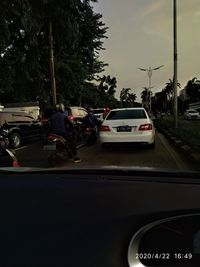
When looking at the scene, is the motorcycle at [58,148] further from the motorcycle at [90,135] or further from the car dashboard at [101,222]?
the car dashboard at [101,222]

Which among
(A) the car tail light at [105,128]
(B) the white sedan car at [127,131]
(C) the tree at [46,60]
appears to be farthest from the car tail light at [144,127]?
(C) the tree at [46,60]

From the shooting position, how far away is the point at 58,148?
13.5 m

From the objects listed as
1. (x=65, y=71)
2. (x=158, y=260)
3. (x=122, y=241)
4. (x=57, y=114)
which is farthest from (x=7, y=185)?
(x=65, y=71)

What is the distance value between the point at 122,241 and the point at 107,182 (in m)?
0.39

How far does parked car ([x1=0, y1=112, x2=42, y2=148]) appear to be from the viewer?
71.6 ft

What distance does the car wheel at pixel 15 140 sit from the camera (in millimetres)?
21462

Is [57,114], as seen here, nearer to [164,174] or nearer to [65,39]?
[65,39]

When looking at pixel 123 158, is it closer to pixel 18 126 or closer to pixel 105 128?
pixel 105 128

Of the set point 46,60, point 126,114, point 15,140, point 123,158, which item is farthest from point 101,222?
point 46,60

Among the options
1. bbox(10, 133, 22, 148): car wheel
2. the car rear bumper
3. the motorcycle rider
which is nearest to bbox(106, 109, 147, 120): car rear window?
the car rear bumper

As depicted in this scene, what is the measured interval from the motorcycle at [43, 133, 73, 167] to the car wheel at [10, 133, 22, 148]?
27.0ft

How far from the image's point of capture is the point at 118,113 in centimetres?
1738

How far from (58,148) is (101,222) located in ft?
37.0

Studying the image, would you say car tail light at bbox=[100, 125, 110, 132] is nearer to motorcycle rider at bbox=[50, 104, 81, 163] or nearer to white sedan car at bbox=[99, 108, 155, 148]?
white sedan car at bbox=[99, 108, 155, 148]
